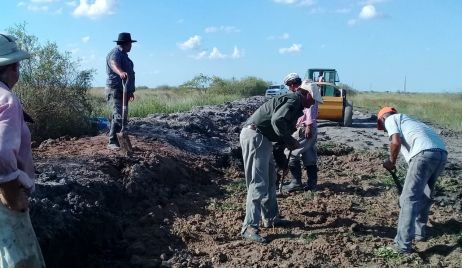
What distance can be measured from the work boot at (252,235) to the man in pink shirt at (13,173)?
10.7 ft

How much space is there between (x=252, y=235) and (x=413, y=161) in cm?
197

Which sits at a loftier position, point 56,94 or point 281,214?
point 56,94

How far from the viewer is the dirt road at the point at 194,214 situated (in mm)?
5434

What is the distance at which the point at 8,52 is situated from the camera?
2.96m

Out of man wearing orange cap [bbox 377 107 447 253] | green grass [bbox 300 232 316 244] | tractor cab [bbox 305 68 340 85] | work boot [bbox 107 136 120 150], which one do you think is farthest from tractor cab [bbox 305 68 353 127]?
man wearing orange cap [bbox 377 107 447 253]

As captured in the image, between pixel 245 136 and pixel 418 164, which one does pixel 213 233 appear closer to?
pixel 245 136

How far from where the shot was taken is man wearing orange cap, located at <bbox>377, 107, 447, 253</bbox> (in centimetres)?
563

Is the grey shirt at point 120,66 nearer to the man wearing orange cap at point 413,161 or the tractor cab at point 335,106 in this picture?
the man wearing orange cap at point 413,161

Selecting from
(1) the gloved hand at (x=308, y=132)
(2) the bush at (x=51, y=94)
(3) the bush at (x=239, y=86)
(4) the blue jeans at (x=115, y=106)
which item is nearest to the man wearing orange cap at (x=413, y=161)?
(1) the gloved hand at (x=308, y=132)

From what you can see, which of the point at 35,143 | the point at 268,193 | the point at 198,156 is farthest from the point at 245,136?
the point at 35,143

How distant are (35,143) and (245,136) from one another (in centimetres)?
582

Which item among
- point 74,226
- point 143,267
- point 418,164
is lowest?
point 143,267

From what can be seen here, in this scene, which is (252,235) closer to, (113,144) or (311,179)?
(311,179)

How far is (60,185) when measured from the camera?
19.4 ft
